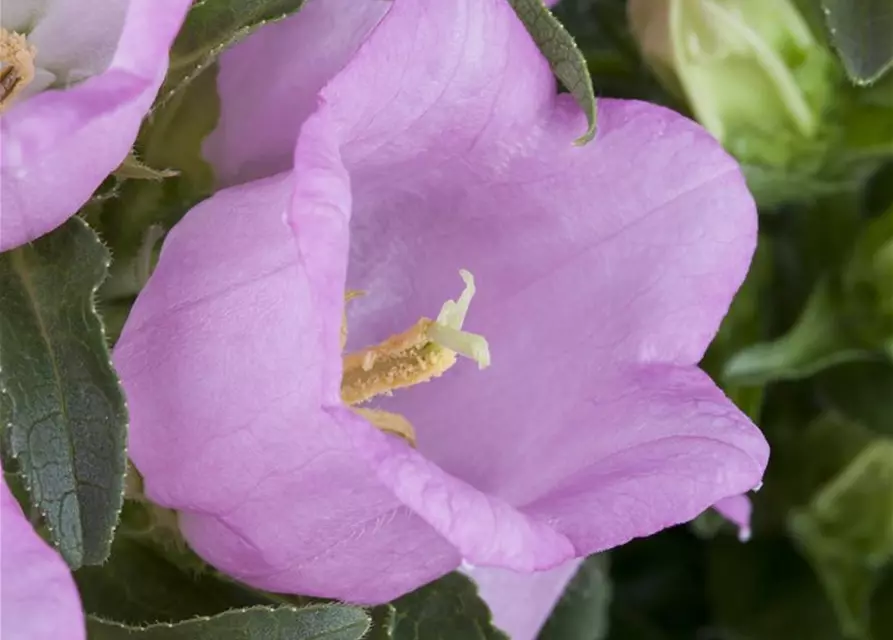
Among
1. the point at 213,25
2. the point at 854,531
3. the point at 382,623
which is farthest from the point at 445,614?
the point at 854,531

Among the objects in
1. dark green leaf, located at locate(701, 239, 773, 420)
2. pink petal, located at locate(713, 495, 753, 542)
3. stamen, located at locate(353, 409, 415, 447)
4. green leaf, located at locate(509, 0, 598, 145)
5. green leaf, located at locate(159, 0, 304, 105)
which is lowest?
dark green leaf, located at locate(701, 239, 773, 420)

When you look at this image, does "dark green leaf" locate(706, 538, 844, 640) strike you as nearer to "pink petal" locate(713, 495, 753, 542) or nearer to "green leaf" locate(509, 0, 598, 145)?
"pink petal" locate(713, 495, 753, 542)

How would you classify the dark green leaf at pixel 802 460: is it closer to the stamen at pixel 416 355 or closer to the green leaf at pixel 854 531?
the green leaf at pixel 854 531

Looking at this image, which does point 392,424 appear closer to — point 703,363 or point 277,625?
point 277,625

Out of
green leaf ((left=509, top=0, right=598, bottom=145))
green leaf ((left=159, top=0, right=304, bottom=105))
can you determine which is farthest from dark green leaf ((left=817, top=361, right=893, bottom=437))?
green leaf ((left=159, top=0, right=304, bottom=105))

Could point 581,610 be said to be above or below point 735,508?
below

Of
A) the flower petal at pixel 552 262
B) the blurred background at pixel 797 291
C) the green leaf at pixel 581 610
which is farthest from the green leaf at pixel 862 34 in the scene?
the green leaf at pixel 581 610
